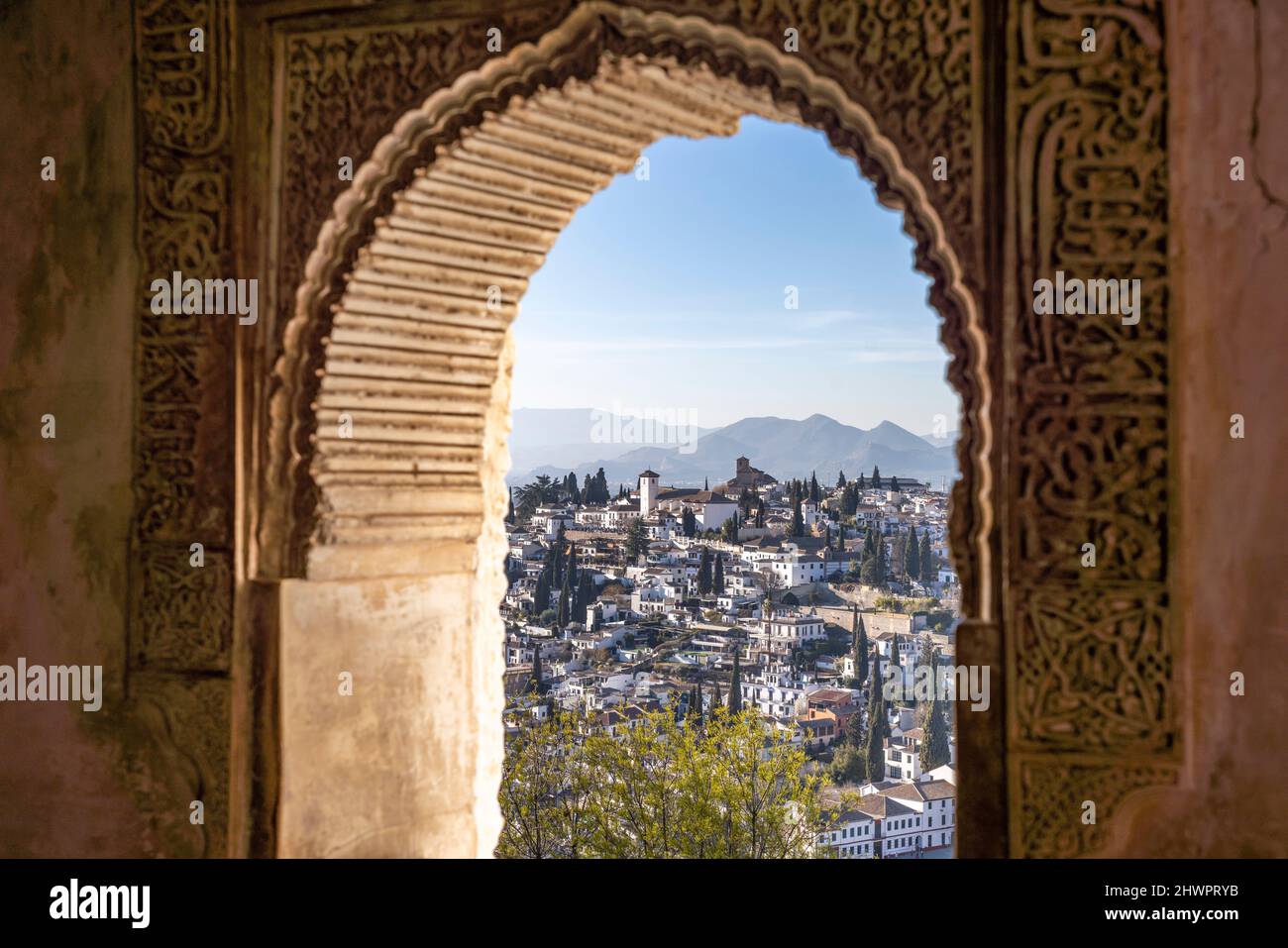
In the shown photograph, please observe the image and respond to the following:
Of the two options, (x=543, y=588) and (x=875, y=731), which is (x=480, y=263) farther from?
(x=875, y=731)

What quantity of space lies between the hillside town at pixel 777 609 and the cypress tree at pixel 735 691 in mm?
39

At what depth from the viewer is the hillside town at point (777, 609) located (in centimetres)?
800

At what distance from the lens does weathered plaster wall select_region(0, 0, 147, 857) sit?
3906 millimetres

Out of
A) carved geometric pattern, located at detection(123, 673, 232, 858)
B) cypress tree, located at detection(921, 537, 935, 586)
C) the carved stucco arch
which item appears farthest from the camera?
cypress tree, located at detection(921, 537, 935, 586)

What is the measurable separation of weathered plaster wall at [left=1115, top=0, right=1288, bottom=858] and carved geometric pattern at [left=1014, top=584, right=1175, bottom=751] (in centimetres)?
8

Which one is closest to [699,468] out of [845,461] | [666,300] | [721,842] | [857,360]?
[845,461]

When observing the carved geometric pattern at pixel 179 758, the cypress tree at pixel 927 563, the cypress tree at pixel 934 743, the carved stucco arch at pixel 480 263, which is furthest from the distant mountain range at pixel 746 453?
the carved geometric pattern at pixel 179 758

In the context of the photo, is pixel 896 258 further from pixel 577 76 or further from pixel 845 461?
pixel 577 76

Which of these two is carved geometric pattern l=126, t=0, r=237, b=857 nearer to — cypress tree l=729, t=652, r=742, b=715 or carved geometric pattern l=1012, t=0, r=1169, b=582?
carved geometric pattern l=1012, t=0, r=1169, b=582

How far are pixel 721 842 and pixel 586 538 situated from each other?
3.38 meters

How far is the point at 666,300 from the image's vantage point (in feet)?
36.1

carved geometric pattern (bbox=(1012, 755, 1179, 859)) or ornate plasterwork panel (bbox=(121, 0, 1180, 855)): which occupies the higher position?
ornate plasterwork panel (bbox=(121, 0, 1180, 855))

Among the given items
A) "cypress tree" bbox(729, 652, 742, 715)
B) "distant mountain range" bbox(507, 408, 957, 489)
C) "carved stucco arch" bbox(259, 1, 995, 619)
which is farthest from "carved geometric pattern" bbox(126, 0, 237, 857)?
"cypress tree" bbox(729, 652, 742, 715)

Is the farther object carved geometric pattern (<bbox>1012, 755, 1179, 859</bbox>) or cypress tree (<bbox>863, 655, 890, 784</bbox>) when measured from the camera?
cypress tree (<bbox>863, 655, 890, 784</bbox>)
